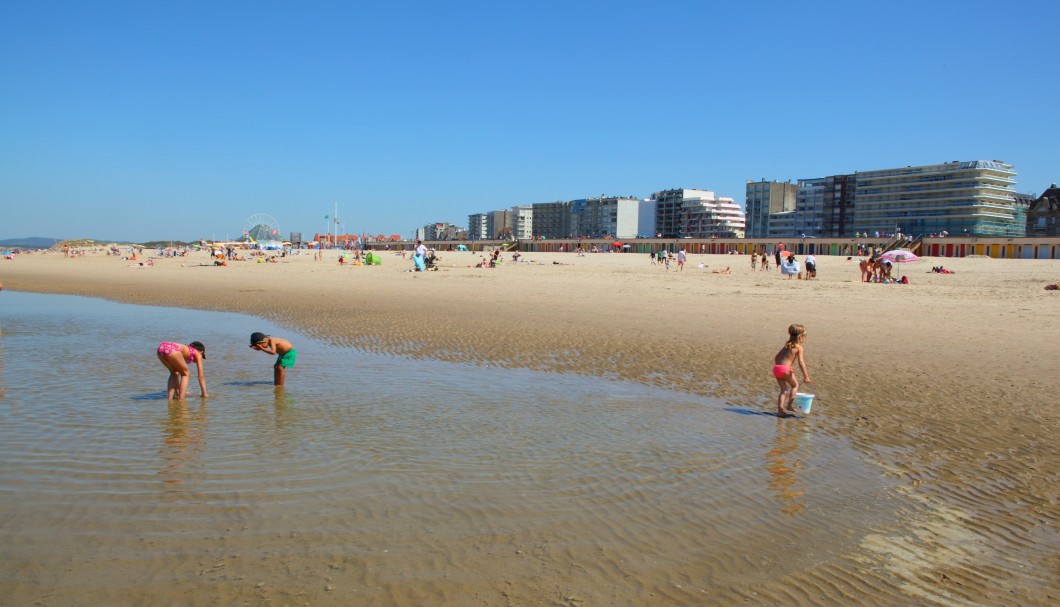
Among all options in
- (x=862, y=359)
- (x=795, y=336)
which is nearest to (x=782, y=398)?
(x=795, y=336)

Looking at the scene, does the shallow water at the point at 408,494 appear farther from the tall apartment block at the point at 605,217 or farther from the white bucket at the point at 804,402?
the tall apartment block at the point at 605,217

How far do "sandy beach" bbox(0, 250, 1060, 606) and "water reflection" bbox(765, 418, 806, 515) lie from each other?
13.8 inches

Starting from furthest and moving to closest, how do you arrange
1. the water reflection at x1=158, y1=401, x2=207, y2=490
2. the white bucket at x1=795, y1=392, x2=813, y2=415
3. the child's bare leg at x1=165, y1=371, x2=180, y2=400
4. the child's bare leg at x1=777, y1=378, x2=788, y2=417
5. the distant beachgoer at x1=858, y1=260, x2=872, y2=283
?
1. the distant beachgoer at x1=858, y1=260, x2=872, y2=283
2. the child's bare leg at x1=165, y1=371, x2=180, y2=400
3. the child's bare leg at x1=777, y1=378, x2=788, y2=417
4. the white bucket at x1=795, y1=392, x2=813, y2=415
5. the water reflection at x1=158, y1=401, x2=207, y2=490

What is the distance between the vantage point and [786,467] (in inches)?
234

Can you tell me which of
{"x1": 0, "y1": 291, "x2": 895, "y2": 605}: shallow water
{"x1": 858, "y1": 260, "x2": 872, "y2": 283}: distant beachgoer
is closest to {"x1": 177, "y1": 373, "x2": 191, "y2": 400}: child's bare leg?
{"x1": 0, "y1": 291, "x2": 895, "y2": 605}: shallow water

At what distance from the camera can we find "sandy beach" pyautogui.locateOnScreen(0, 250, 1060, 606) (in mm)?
4191

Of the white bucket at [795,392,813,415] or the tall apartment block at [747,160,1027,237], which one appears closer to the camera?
the white bucket at [795,392,813,415]

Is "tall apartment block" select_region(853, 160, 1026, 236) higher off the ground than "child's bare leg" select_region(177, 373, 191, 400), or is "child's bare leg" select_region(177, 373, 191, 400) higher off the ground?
"tall apartment block" select_region(853, 160, 1026, 236)

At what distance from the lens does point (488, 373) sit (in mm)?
9922

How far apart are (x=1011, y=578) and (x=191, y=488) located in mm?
5231

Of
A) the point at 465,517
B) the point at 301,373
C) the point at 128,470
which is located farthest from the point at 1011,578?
the point at 301,373

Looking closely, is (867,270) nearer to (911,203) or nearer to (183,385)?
(183,385)

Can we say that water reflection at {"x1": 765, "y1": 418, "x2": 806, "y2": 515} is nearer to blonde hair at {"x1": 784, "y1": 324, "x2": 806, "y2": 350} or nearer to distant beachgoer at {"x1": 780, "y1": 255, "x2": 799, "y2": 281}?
blonde hair at {"x1": 784, "y1": 324, "x2": 806, "y2": 350}

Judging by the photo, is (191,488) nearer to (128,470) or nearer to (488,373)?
(128,470)
